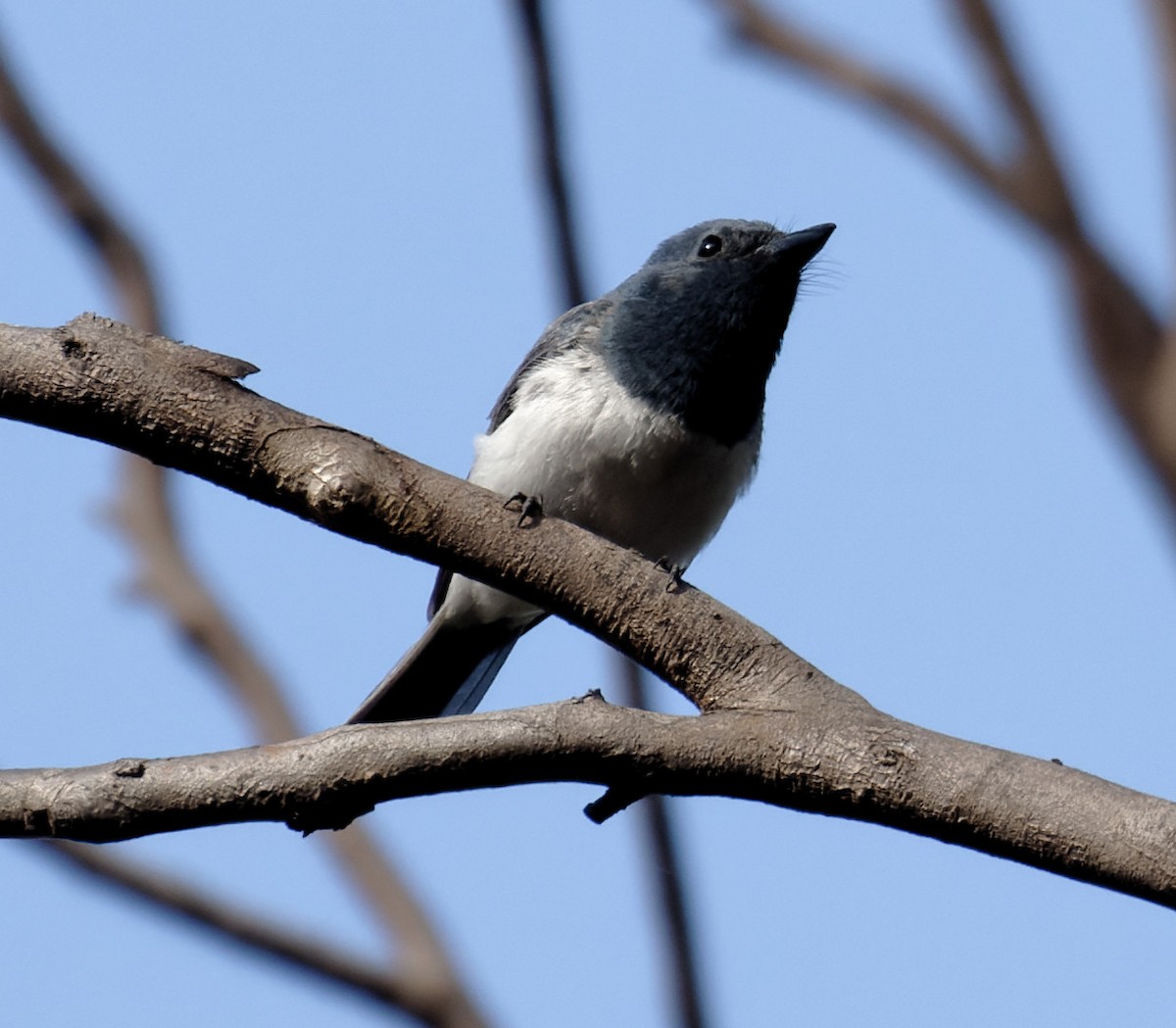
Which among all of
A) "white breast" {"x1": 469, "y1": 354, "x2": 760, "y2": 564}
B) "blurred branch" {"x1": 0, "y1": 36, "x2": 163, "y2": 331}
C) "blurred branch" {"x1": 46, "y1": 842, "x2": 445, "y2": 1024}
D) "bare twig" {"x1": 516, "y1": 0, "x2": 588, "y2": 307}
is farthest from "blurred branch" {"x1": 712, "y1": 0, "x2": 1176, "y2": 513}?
"blurred branch" {"x1": 46, "y1": 842, "x2": 445, "y2": 1024}

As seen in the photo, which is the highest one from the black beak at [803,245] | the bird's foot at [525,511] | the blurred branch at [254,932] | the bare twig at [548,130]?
the black beak at [803,245]

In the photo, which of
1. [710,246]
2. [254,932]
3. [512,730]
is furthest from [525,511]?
[710,246]

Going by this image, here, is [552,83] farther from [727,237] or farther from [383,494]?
[727,237]

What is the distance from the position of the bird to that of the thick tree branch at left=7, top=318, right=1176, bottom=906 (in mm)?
1573

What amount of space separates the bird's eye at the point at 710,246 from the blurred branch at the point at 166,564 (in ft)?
6.15

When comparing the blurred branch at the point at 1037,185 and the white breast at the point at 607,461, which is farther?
the white breast at the point at 607,461

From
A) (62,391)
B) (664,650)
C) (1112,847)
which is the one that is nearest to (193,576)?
(62,391)

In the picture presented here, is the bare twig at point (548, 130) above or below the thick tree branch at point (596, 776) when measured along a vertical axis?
above

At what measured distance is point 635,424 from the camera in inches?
180

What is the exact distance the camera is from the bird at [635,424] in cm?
458

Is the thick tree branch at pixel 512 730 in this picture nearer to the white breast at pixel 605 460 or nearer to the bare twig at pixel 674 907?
→ the bare twig at pixel 674 907

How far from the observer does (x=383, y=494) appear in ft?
9.08

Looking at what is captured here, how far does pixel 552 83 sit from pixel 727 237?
6.57 ft

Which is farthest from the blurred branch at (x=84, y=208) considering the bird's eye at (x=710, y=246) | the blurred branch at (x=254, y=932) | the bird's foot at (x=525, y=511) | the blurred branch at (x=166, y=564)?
the bird's foot at (x=525, y=511)
